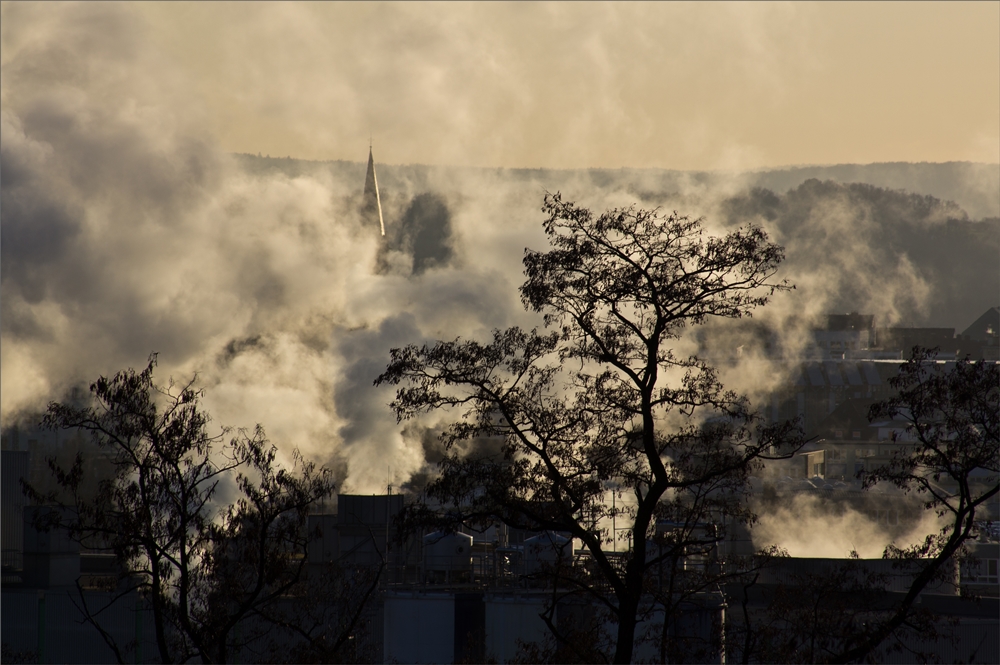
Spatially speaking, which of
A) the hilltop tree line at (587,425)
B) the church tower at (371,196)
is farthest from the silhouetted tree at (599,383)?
the church tower at (371,196)

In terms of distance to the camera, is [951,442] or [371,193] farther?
[371,193]

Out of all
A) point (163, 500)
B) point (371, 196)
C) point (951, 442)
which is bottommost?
point (163, 500)

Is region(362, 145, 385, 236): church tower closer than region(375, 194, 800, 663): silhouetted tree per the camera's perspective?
No

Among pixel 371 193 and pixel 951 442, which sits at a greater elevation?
pixel 371 193

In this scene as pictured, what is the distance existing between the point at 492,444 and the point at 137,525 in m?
82.3

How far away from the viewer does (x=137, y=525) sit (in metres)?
15.2

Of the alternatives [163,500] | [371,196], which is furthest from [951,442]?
[371,196]

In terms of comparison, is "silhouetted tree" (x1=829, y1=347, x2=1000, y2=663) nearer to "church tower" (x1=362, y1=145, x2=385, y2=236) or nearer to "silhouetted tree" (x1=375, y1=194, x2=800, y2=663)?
"silhouetted tree" (x1=375, y1=194, x2=800, y2=663)

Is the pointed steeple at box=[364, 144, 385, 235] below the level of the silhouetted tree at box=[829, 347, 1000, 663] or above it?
above

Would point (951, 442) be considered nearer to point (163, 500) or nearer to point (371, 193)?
point (163, 500)

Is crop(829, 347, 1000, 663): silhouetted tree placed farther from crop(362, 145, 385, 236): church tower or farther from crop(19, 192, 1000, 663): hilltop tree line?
crop(362, 145, 385, 236): church tower

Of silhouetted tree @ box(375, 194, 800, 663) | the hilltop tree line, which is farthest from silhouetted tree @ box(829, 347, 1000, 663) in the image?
silhouetted tree @ box(375, 194, 800, 663)

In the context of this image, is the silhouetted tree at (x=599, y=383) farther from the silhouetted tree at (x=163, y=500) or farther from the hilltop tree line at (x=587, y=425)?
the silhouetted tree at (x=163, y=500)

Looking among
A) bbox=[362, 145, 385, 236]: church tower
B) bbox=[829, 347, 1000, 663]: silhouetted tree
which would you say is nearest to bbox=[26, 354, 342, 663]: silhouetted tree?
bbox=[829, 347, 1000, 663]: silhouetted tree
